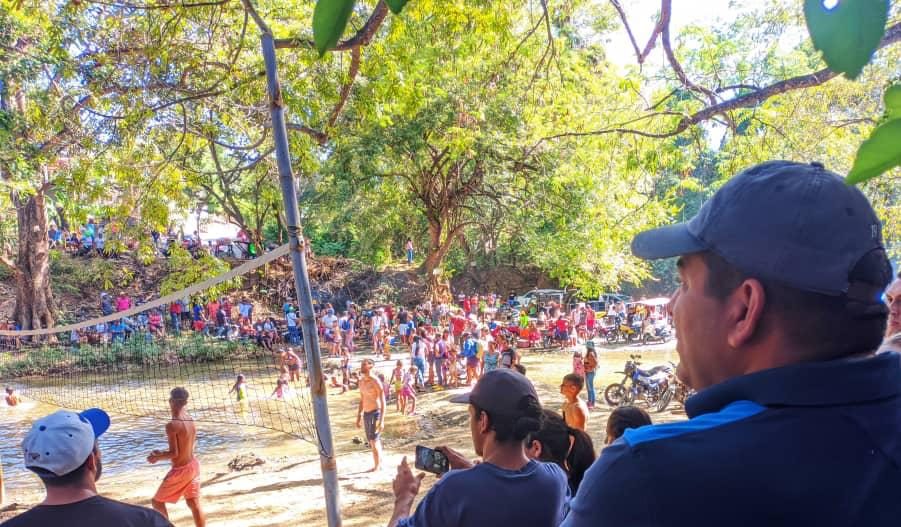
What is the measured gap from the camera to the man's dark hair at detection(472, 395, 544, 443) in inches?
89.0

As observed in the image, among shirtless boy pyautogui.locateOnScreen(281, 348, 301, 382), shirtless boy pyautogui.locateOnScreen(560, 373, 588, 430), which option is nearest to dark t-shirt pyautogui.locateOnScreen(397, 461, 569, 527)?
shirtless boy pyautogui.locateOnScreen(560, 373, 588, 430)

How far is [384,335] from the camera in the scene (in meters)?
19.8

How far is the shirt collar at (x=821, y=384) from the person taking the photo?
749 mm

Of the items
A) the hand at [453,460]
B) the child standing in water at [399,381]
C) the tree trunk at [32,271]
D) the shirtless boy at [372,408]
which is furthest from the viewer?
the tree trunk at [32,271]

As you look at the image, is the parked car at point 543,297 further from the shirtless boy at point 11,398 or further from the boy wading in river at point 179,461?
the boy wading in river at point 179,461

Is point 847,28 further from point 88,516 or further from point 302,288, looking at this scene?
point 302,288

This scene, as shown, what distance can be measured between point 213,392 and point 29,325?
827 cm

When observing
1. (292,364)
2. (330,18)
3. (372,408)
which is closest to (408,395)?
(372,408)

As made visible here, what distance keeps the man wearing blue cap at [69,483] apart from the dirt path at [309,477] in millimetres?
5115

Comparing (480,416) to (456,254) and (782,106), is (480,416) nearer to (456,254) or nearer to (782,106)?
(782,106)

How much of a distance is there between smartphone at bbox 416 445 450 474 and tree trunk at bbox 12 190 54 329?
70.0ft

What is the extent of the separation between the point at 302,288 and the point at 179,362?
18.0 metres

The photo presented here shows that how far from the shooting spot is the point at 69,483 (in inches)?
90.7

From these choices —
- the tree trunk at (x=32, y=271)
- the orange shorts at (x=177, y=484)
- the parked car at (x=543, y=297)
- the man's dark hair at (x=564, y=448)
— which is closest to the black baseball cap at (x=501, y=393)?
the man's dark hair at (x=564, y=448)
